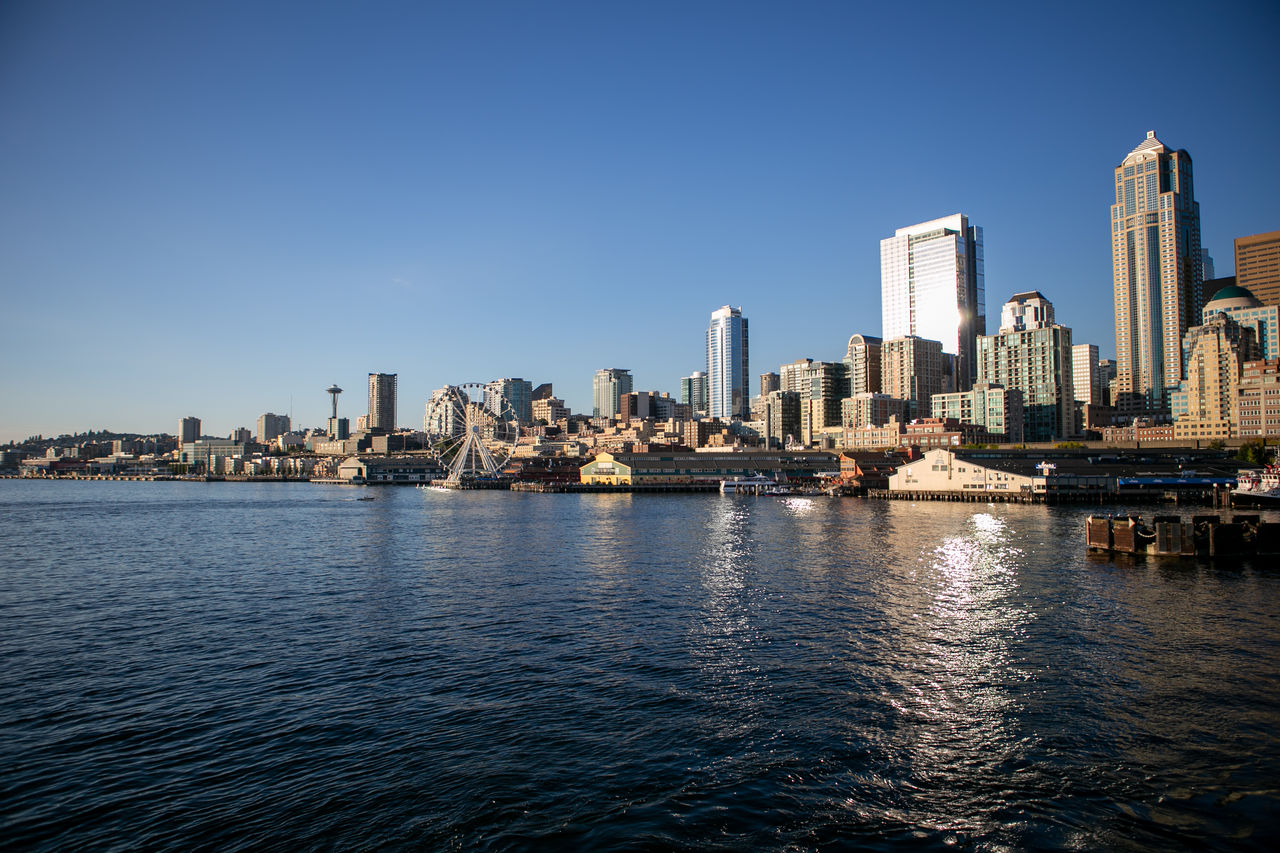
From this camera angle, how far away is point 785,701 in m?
19.1

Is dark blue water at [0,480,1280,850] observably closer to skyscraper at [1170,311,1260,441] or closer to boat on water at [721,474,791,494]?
boat on water at [721,474,791,494]

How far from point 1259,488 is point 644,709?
3597 inches

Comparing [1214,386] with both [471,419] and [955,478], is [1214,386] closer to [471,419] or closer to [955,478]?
[955,478]

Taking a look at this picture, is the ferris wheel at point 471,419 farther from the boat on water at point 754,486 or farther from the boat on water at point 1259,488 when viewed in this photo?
the boat on water at point 1259,488

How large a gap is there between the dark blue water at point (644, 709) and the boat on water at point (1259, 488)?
5182 centimetres

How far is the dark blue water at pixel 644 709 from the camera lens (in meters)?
13.2

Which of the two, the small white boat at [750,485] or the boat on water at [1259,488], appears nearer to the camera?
the boat on water at [1259,488]

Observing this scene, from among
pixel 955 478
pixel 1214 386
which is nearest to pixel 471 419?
pixel 955 478

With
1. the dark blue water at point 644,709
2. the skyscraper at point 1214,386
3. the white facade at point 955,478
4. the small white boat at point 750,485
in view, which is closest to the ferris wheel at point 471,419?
the small white boat at point 750,485

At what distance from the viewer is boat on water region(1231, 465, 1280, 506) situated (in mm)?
78250

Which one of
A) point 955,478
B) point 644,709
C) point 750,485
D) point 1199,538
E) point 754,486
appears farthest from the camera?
point 750,485

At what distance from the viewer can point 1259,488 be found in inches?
3174

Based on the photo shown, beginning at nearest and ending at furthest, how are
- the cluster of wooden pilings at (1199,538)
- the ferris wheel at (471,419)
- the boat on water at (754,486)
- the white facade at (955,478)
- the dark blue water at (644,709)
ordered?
the dark blue water at (644,709)
the cluster of wooden pilings at (1199,538)
the white facade at (955,478)
the boat on water at (754,486)
the ferris wheel at (471,419)

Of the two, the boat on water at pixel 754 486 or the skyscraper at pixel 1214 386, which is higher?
the skyscraper at pixel 1214 386
